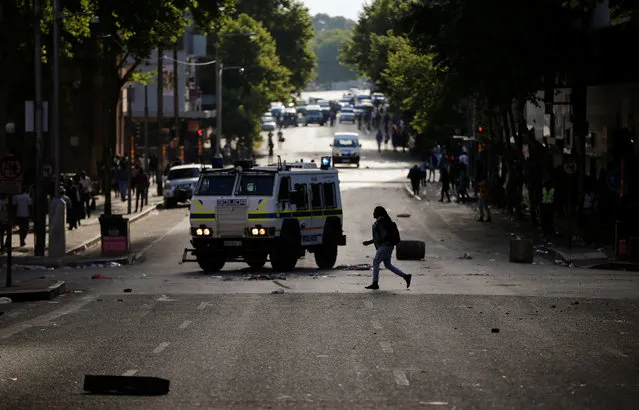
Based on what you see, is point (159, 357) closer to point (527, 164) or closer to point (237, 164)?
point (237, 164)

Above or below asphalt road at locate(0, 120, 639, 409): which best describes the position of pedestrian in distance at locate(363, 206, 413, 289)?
above

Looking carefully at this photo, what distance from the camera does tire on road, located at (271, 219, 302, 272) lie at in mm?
35250

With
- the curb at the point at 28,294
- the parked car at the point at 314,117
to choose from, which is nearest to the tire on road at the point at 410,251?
the curb at the point at 28,294

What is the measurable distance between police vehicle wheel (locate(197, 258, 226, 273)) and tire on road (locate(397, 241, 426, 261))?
7.26 meters

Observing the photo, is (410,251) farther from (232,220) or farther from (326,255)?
(232,220)

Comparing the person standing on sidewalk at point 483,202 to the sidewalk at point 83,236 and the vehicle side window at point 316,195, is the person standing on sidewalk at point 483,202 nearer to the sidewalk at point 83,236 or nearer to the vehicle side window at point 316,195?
the sidewalk at point 83,236

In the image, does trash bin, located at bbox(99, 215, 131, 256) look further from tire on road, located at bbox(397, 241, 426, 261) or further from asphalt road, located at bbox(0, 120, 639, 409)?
tire on road, located at bbox(397, 241, 426, 261)

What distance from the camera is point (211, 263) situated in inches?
1430

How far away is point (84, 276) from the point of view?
3575 centimetres

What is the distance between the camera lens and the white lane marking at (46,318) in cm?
2272

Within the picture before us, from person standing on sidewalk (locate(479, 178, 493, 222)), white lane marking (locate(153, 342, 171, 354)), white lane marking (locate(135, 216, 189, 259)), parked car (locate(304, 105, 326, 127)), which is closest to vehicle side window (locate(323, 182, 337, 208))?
white lane marking (locate(135, 216, 189, 259))

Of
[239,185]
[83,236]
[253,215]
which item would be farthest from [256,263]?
[83,236]

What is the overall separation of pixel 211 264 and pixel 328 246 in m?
3.36

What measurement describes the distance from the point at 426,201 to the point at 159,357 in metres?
54.6
